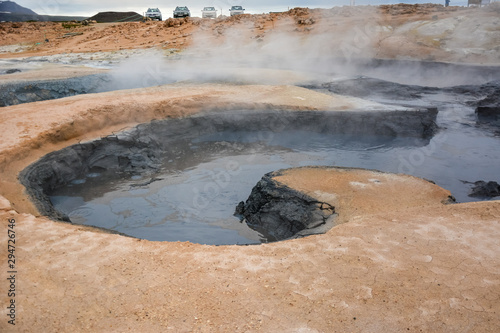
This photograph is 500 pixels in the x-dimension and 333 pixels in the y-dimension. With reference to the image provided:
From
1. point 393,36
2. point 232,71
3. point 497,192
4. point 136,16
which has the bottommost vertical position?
point 497,192

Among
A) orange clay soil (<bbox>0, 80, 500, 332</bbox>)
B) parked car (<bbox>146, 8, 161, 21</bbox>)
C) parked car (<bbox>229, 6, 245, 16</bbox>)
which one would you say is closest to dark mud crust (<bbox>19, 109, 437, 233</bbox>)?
orange clay soil (<bbox>0, 80, 500, 332</bbox>)

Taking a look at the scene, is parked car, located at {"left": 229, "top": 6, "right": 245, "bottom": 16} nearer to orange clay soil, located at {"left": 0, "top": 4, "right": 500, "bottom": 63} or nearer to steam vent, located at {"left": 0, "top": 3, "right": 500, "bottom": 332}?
orange clay soil, located at {"left": 0, "top": 4, "right": 500, "bottom": 63}

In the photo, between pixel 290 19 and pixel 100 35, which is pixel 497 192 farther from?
pixel 100 35

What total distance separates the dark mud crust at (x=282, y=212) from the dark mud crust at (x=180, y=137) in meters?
0.04

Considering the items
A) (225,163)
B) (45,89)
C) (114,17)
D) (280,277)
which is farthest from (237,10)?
(280,277)

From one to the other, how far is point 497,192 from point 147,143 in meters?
5.98

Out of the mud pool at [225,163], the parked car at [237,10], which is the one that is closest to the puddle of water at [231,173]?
the mud pool at [225,163]

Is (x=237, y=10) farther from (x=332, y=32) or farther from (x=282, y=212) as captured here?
(x=282, y=212)

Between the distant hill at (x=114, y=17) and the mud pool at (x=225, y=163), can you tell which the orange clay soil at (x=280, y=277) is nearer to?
the mud pool at (x=225, y=163)

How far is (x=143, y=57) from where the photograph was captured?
1697cm

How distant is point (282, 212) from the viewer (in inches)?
188

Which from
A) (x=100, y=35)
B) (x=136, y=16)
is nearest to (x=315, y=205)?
(x=100, y=35)

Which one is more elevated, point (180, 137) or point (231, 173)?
point (180, 137)

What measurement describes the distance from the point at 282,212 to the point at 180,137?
397 centimetres
